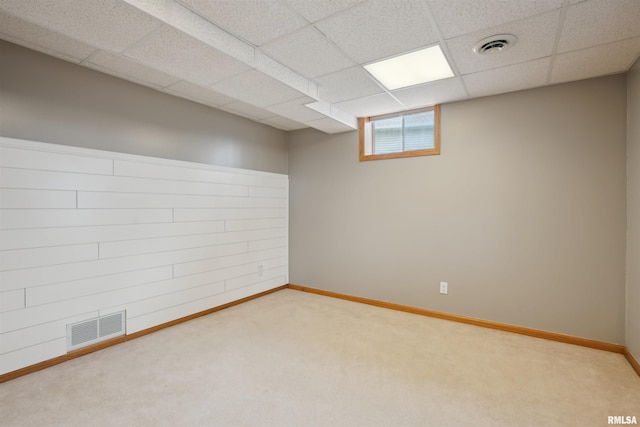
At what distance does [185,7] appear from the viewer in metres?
1.85

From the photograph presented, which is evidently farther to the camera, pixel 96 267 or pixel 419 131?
pixel 419 131

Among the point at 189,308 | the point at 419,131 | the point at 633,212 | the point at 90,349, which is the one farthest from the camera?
the point at 419,131

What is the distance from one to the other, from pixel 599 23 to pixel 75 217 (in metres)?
4.14

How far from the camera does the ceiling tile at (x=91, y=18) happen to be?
162cm

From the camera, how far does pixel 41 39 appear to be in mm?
2178

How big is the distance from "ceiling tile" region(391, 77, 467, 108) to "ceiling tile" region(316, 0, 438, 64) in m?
0.76

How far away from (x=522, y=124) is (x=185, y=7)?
3.16 metres

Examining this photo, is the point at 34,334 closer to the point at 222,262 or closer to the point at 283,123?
the point at 222,262

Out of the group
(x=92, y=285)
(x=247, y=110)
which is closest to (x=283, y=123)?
(x=247, y=110)

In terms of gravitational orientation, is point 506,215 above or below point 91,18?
below

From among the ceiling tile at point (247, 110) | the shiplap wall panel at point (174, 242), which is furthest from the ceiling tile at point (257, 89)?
the shiplap wall panel at point (174, 242)

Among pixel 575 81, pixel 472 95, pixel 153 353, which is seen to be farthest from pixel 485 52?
pixel 153 353

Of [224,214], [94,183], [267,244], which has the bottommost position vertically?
[267,244]

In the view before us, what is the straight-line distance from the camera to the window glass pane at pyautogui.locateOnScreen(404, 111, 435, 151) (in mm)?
3570
